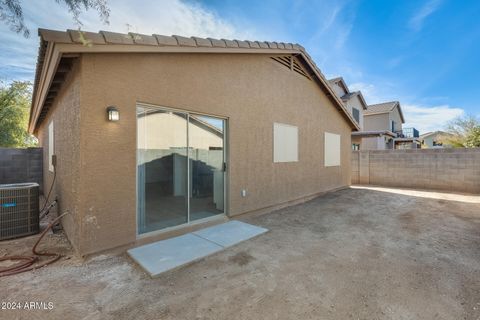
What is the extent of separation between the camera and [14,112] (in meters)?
14.2

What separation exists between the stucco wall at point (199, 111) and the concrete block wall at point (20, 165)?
208 inches

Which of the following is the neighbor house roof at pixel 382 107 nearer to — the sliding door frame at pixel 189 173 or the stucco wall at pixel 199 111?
the stucco wall at pixel 199 111

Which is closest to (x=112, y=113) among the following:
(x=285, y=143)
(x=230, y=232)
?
(x=230, y=232)

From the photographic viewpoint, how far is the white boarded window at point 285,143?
6.49 metres

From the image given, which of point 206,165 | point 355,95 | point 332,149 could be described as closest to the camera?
point 206,165

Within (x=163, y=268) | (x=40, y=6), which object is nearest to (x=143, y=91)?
(x=40, y=6)

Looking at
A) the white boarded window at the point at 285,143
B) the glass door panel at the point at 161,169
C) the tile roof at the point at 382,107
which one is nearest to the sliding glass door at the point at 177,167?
the glass door panel at the point at 161,169

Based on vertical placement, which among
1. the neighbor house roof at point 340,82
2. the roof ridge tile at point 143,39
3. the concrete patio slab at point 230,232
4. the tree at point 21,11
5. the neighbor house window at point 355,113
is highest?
the neighbor house roof at point 340,82

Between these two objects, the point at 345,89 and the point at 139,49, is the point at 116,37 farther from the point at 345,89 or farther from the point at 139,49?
the point at 345,89

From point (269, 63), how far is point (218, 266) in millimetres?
5606

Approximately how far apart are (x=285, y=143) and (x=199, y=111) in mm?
3316

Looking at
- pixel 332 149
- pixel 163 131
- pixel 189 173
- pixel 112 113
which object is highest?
pixel 112 113

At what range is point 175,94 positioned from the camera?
411cm

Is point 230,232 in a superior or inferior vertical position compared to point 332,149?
inferior
